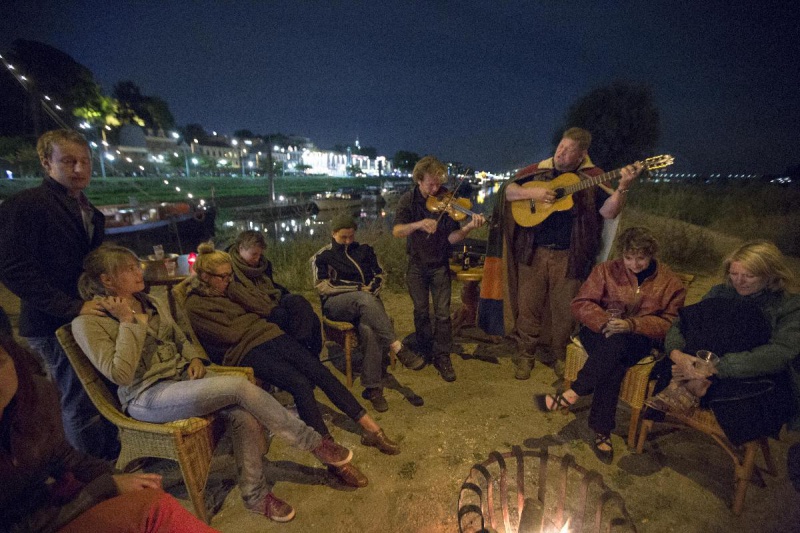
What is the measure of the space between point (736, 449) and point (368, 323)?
2588 mm

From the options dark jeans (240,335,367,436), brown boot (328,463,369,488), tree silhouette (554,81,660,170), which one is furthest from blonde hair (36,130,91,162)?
tree silhouette (554,81,660,170)

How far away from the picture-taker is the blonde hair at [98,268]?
6.50 ft

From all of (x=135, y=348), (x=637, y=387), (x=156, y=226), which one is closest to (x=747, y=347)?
(x=637, y=387)

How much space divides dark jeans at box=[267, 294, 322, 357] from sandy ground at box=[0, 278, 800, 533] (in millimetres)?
600

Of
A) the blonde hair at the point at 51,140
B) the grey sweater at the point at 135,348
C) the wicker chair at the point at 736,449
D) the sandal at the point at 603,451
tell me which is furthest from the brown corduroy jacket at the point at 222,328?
the wicker chair at the point at 736,449

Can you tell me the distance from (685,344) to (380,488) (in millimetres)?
2087

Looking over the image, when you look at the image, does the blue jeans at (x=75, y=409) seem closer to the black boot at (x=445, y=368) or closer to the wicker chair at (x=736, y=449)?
the black boot at (x=445, y=368)

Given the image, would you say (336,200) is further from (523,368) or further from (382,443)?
(382,443)

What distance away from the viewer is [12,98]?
1084 inches

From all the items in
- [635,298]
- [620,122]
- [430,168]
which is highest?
[620,122]

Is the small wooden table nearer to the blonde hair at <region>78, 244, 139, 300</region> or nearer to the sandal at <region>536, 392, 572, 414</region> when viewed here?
the blonde hair at <region>78, 244, 139, 300</region>

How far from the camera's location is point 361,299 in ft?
10.7

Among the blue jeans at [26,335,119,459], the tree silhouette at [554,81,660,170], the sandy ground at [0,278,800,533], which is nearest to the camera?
the sandy ground at [0,278,800,533]

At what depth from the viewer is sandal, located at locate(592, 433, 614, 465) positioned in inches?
99.5
